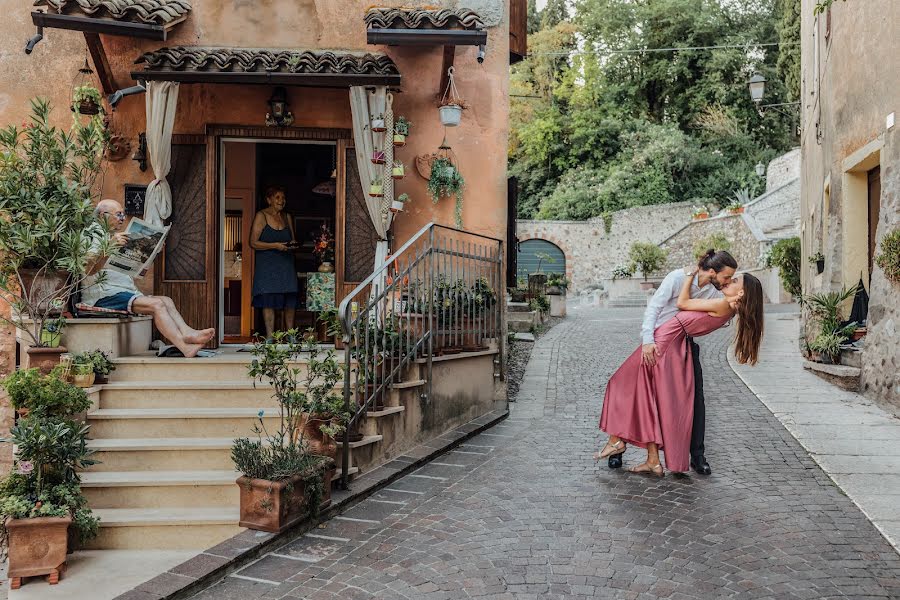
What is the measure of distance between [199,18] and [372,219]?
2.78 m

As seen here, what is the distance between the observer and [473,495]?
526 centimetres

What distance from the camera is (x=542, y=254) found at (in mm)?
33688

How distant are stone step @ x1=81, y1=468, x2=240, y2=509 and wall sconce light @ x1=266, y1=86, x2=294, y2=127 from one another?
4.14 meters

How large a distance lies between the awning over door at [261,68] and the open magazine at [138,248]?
55.0 inches

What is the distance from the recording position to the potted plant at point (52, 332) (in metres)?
5.62

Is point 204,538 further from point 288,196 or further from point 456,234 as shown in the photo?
point 288,196

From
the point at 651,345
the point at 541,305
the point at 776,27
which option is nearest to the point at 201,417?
the point at 651,345

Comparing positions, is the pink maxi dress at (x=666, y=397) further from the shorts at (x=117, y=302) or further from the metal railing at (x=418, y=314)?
the shorts at (x=117, y=302)

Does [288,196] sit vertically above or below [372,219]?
above

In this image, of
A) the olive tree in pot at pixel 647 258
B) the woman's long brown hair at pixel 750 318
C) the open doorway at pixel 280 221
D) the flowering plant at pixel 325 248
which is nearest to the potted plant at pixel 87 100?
the open doorway at pixel 280 221

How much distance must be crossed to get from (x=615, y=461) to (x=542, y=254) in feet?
92.0

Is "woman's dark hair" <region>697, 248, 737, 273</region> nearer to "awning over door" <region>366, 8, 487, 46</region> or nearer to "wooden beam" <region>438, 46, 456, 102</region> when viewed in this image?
"awning over door" <region>366, 8, 487, 46</region>

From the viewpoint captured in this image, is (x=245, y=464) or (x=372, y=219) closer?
(x=245, y=464)

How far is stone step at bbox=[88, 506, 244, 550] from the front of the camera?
4.55m
